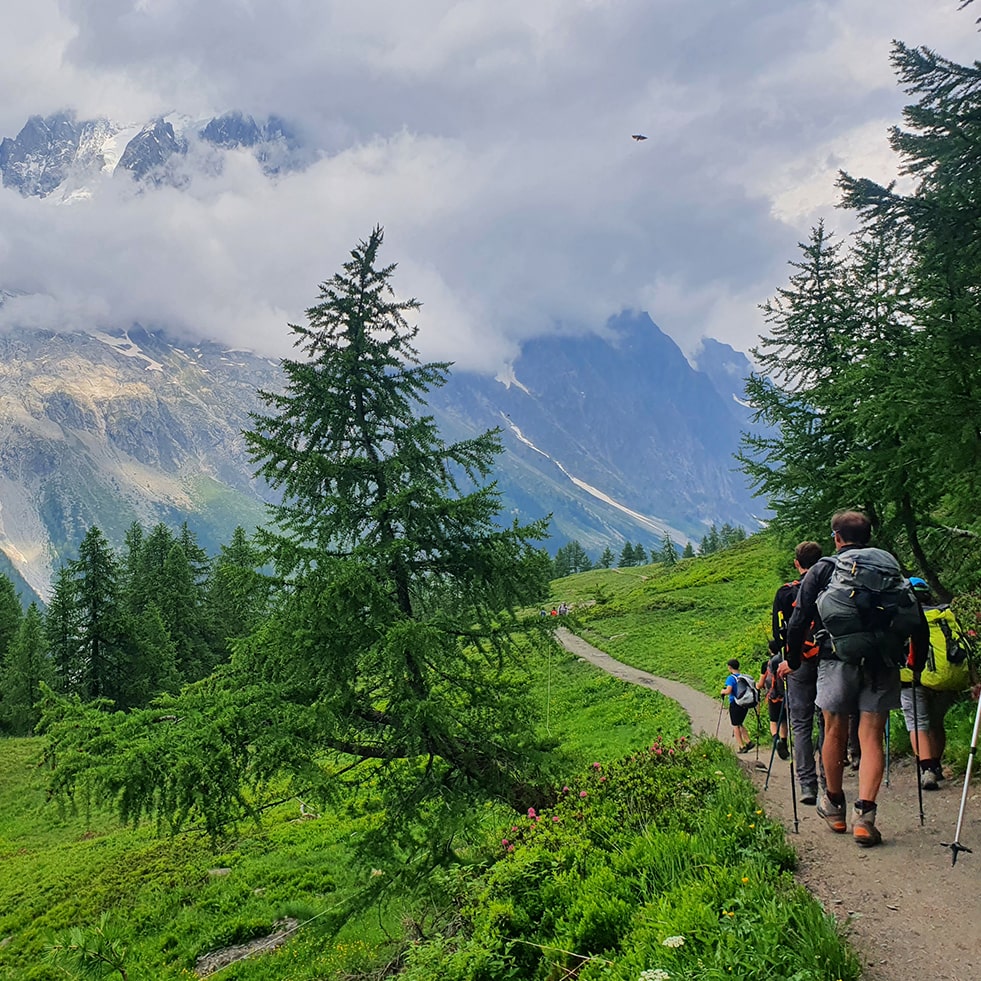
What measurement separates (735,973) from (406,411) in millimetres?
8711

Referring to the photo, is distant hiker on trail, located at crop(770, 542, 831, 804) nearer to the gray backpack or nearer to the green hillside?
the gray backpack

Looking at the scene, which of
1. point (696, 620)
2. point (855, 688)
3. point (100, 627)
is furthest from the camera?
point (100, 627)

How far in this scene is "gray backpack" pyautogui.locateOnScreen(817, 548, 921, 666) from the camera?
18.5ft

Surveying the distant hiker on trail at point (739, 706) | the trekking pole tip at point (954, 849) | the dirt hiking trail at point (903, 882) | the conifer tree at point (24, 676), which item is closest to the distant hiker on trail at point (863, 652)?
the dirt hiking trail at point (903, 882)

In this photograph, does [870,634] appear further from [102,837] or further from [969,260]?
[102,837]

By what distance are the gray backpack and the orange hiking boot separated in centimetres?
154

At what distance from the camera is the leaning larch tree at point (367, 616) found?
7.42 meters

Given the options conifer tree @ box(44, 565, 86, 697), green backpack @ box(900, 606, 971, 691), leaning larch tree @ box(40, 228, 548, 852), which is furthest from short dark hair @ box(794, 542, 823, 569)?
conifer tree @ box(44, 565, 86, 697)

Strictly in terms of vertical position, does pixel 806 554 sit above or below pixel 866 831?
above

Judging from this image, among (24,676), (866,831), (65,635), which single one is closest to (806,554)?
(866,831)

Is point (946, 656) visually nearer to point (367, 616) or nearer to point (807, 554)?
point (807, 554)

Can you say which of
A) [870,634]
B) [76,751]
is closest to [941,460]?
[870,634]

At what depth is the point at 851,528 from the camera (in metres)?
6.17

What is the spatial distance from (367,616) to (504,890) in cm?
425
